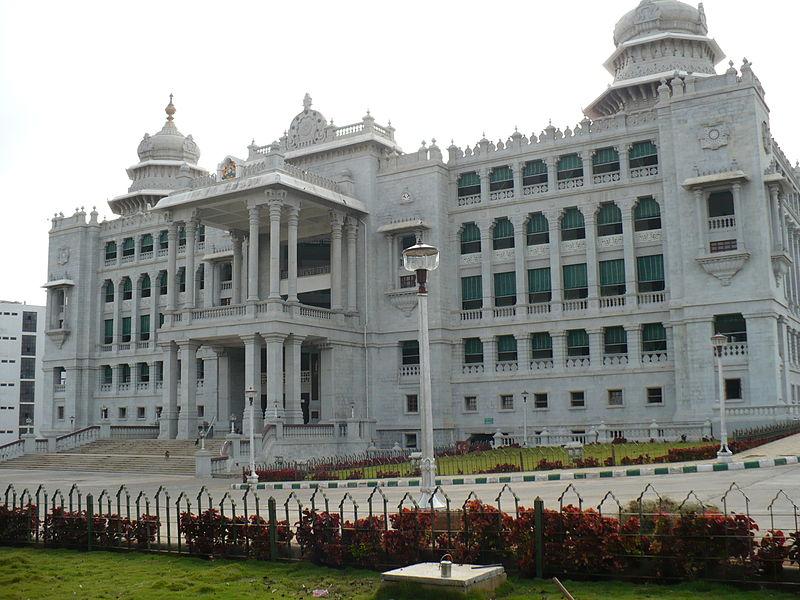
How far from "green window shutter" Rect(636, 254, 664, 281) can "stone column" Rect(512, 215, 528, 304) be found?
609 cm

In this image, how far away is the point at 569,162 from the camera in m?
46.3

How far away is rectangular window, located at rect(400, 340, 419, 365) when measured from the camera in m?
48.2

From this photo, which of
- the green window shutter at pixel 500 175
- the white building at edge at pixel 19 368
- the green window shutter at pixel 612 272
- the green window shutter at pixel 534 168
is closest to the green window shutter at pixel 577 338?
the green window shutter at pixel 612 272

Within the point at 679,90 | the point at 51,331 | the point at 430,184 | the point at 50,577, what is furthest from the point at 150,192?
the point at 50,577

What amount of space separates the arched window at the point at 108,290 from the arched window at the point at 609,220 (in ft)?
127

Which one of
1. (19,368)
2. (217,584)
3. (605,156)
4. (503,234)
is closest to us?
(217,584)

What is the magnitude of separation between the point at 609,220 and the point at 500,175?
6.85 m

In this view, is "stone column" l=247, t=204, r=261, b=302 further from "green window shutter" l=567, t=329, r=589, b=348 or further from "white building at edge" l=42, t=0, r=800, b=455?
"green window shutter" l=567, t=329, r=589, b=348

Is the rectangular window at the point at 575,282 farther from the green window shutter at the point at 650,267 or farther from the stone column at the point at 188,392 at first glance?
the stone column at the point at 188,392

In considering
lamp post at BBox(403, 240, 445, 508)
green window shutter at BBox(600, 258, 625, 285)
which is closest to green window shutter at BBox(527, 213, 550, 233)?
green window shutter at BBox(600, 258, 625, 285)

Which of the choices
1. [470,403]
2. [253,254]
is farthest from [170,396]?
[470,403]

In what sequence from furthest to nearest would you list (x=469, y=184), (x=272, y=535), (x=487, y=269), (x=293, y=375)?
(x=469, y=184)
(x=487, y=269)
(x=293, y=375)
(x=272, y=535)

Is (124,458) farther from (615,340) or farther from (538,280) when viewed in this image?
(615,340)

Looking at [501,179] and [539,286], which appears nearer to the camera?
[539,286]
